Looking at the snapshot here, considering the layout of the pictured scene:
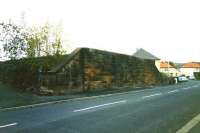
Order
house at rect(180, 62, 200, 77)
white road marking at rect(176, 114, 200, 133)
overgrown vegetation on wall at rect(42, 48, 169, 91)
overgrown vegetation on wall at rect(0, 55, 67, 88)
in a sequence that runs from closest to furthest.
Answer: white road marking at rect(176, 114, 200, 133) < overgrown vegetation on wall at rect(0, 55, 67, 88) < overgrown vegetation on wall at rect(42, 48, 169, 91) < house at rect(180, 62, 200, 77)

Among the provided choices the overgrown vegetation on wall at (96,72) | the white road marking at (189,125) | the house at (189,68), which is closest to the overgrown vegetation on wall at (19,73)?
the overgrown vegetation on wall at (96,72)

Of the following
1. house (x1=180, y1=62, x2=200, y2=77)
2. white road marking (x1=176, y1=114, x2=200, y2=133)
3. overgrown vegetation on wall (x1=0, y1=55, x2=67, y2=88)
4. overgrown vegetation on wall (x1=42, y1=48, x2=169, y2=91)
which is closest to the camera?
white road marking (x1=176, y1=114, x2=200, y2=133)

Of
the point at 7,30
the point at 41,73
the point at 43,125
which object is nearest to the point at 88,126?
the point at 43,125

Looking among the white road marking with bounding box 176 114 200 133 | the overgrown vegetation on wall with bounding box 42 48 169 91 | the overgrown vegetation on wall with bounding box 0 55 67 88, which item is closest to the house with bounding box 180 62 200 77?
the overgrown vegetation on wall with bounding box 42 48 169 91

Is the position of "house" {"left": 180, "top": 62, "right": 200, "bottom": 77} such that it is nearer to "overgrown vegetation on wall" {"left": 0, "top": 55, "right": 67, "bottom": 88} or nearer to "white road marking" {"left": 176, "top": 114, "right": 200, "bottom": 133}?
"overgrown vegetation on wall" {"left": 0, "top": 55, "right": 67, "bottom": 88}

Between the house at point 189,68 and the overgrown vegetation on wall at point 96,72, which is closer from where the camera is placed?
the overgrown vegetation on wall at point 96,72

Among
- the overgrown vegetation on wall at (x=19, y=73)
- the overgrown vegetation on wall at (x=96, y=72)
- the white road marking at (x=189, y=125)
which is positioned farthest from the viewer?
the overgrown vegetation on wall at (x=96, y=72)

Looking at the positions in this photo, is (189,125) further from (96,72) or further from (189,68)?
(189,68)

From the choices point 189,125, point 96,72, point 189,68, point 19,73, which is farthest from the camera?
point 189,68

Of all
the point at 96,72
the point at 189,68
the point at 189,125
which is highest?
the point at 189,68

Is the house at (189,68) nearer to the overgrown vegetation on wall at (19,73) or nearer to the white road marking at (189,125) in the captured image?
the overgrown vegetation on wall at (19,73)

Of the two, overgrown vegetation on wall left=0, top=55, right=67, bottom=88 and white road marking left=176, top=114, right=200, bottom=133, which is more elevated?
overgrown vegetation on wall left=0, top=55, right=67, bottom=88

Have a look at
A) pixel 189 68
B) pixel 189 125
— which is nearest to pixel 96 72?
pixel 189 125

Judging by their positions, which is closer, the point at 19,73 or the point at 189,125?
the point at 189,125
